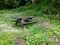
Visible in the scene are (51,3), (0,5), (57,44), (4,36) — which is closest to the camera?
(57,44)

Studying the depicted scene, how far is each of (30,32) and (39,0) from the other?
880cm

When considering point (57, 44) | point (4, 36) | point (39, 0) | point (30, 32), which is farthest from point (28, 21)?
point (39, 0)

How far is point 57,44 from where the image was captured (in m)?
9.26

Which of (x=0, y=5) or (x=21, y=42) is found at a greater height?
(x=21, y=42)

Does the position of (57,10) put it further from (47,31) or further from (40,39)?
(40,39)

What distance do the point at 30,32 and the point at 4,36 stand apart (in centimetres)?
144

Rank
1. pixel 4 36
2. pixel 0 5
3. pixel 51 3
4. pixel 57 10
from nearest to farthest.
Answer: pixel 4 36
pixel 57 10
pixel 51 3
pixel 0 5

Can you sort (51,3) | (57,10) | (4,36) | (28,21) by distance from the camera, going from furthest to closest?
A: (51,3) → (57,10) → (28,21) → (4,36)

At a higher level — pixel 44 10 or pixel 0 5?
pixel 44 10

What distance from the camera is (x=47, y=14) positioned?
15.5 m

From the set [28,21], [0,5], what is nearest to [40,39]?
[28,21]

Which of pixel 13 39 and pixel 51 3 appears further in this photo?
pixel 51 3

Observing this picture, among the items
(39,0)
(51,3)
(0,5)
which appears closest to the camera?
(51,3)

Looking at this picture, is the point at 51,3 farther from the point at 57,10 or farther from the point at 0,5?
the point at 0,5
